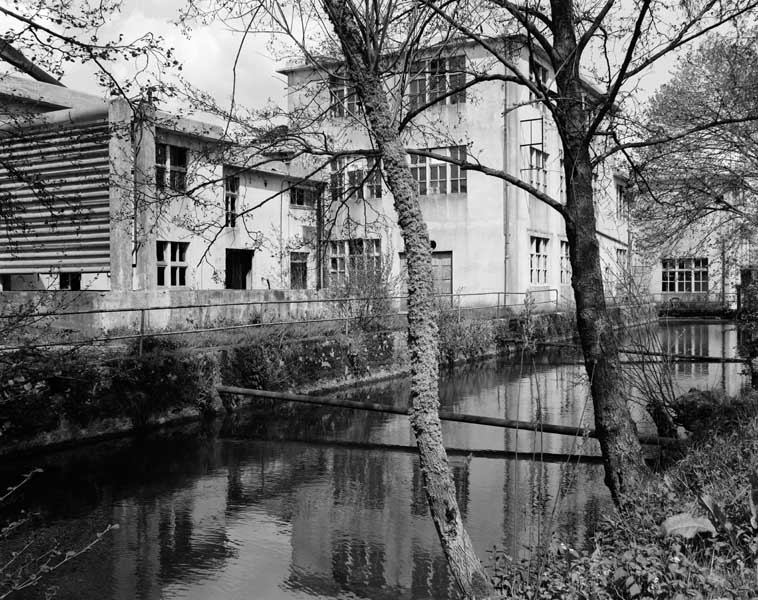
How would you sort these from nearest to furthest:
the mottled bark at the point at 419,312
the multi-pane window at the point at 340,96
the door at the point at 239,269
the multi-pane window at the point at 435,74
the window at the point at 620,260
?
the mottled bark at the point at 419,312 < the multi-pane window at the point at 340,96 < the multi-pane window at the point at 435,74 < the window at the point at 620,260 < the door at the point at 239,269

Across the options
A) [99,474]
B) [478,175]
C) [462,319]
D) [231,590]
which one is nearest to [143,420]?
[99,474]

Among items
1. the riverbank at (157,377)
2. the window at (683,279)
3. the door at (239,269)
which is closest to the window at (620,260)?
the riverbank at (157,377)

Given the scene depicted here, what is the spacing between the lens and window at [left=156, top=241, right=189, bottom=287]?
1930 cm

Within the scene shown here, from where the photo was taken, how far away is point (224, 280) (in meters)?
21.0

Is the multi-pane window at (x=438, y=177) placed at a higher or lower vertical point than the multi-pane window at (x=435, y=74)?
higher

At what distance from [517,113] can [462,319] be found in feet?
29.6

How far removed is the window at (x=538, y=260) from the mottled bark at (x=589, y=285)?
68.3 feet

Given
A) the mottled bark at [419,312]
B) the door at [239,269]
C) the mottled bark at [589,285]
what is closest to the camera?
the mottled bark at [419,312]

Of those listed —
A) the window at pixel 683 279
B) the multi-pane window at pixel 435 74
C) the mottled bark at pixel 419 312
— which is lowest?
the mottled bark at pixel 419 312

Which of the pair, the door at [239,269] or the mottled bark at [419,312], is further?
the door at [239,269]

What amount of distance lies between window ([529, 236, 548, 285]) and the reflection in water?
52.8 feet

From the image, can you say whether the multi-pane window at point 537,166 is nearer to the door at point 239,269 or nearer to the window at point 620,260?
the door at point 239,269

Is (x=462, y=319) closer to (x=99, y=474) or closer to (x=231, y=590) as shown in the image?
(x=99, y=474)

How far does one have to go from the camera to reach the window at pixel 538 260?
1103 inches
